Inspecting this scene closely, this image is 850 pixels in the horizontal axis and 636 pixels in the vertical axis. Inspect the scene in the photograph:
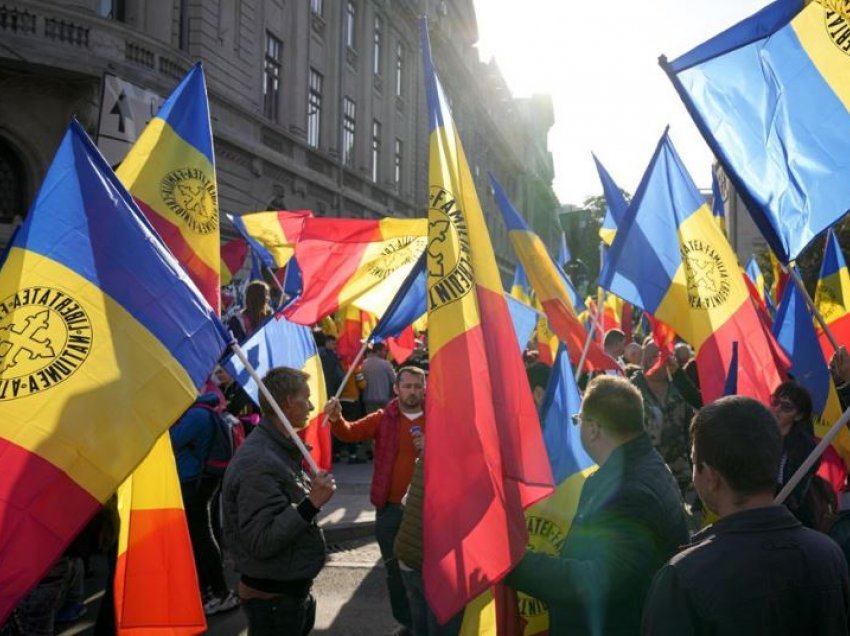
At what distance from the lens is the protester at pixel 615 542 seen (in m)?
2.83

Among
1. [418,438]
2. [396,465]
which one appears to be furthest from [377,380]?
[418,438]

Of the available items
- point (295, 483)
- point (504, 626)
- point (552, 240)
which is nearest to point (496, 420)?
point (504, 626)

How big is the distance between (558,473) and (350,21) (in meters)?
28.6

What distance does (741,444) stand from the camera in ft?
7.35

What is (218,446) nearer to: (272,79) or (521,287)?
(521,287)

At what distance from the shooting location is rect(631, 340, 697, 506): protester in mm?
7418

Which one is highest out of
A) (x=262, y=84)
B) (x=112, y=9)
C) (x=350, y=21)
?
(x=350, y=21)

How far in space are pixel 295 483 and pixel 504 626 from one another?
1165 mm

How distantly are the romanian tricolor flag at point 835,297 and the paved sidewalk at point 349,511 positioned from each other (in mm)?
4663

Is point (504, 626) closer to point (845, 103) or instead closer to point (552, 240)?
point (845, 103)

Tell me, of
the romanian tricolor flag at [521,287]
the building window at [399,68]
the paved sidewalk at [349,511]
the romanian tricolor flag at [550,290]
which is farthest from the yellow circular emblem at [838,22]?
the building window at [399,68]

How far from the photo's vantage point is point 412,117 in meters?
38.0

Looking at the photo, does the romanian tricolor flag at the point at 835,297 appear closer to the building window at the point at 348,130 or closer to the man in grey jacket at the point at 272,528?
the man in grey jacket at the point at 272,528

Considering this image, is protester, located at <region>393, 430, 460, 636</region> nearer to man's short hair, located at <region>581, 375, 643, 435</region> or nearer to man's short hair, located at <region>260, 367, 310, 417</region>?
man's short hair, located at <region>260, 367, 310, 417</region>
